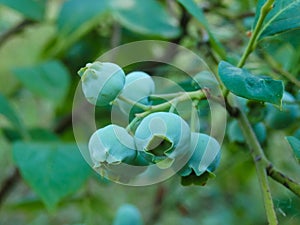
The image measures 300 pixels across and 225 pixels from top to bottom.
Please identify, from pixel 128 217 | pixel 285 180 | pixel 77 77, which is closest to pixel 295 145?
pixel 285 180

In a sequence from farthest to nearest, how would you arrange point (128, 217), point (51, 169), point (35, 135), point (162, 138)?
point (35, 135), point (51, 169), point (128, 217), point (162, 138)

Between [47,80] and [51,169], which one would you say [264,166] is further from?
[47,80]

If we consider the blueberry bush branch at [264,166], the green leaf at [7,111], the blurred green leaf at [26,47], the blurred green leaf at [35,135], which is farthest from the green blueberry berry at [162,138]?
the blurred green leaf at [26,47]

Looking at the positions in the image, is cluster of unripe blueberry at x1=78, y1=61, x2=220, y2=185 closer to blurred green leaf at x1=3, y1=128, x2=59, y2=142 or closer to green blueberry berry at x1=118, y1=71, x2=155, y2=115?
green blueberry berry at x1=118, y1=71, x2=155, y2=115

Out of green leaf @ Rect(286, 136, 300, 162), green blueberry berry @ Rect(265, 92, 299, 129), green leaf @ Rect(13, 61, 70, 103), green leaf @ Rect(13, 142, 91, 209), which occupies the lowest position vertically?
green leaf @ Rect(13, 61, 70, 103)

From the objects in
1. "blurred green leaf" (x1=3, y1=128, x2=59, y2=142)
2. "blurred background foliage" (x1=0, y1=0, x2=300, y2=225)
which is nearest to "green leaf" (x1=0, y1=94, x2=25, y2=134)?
"blurred background foliage" (x1=0, y1=0, x2=300, y2=225)

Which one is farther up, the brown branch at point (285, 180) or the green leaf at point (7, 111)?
the brown branch at point (285, 180)

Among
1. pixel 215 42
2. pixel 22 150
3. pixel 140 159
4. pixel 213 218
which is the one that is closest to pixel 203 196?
pixel 213 218

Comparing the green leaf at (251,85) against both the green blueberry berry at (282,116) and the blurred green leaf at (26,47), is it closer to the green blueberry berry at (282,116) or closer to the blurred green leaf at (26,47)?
the green blueberry berry at (282,116)
